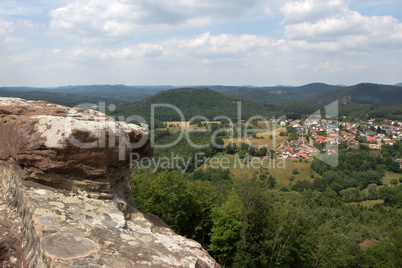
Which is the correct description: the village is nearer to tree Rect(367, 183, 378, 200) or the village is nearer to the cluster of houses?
the cluster of houses

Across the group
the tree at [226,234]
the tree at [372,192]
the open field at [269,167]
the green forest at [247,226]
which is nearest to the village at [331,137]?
the open field at [269,167]

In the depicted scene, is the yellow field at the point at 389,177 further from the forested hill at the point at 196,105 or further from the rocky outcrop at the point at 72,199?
the rocky outcrop at the point at 72,199

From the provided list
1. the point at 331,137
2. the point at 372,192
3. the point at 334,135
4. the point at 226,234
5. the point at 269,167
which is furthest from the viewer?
the point at 334,135

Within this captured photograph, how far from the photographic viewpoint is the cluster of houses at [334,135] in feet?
291

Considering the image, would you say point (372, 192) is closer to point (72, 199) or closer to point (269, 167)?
point (269, 167)

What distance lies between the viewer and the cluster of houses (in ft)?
291

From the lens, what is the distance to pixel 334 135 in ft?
359

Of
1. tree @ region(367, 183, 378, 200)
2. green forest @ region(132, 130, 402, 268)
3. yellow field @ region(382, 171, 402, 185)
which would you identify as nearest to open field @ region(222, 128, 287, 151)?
yellow field @ region(382, 171, 402, 185)

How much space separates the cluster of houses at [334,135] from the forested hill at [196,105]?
111ft

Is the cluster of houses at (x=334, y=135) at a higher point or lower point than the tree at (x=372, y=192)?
higher

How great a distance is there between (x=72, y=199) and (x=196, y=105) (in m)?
170

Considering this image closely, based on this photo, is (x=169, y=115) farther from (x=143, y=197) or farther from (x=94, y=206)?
(x=94, y=206)

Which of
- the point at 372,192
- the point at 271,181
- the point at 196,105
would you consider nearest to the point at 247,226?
the point at 271,181

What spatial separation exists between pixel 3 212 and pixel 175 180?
1042cm
